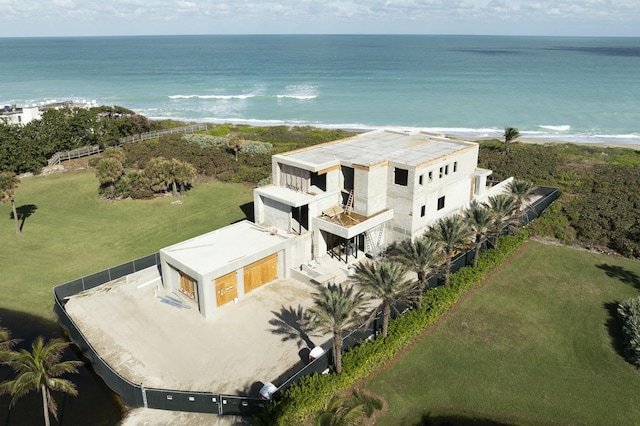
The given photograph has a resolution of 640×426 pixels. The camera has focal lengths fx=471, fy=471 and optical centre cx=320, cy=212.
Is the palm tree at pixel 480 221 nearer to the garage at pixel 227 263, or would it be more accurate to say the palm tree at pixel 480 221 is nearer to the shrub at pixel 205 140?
the garage at pixel 227 263

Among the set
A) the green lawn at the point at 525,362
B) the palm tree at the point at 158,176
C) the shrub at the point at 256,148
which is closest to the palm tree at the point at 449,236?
the green lawn at the point at 525,362

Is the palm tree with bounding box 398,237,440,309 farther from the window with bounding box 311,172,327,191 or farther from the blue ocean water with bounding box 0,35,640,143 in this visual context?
the blue ocean water with bounding box 0,35,640,143

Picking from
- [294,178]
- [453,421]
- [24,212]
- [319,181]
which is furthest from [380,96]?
[453,421]

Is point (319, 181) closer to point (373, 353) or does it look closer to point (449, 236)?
point (449, 236)

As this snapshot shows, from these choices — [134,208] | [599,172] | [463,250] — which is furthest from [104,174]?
[599,172]

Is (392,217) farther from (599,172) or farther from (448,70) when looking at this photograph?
(448,70)

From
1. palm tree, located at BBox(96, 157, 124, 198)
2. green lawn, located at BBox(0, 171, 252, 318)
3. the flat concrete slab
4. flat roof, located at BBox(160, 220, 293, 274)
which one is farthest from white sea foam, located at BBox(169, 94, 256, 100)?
the flat concrete slab
